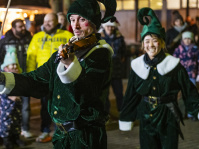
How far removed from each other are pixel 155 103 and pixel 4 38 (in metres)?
3.12

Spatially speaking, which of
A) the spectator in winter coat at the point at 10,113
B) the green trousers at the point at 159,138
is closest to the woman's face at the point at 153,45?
the green trousers at the point at 159,138

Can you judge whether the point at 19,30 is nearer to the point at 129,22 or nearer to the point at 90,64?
the point at 90,64

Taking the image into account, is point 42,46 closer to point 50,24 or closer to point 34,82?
point 50,24

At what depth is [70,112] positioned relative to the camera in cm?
303

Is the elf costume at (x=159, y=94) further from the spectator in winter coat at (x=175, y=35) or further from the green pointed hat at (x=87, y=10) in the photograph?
the spectator in winter coat at (x=175, y=35)

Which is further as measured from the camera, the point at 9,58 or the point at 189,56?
the point at 189,56

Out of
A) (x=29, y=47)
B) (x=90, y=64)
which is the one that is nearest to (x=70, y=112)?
(x=90, y=64)

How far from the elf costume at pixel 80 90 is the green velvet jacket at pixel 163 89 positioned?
1.36 m

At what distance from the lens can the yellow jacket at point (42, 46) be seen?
21.0 feet

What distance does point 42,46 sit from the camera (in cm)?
642

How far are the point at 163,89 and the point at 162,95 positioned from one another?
2.6 inches

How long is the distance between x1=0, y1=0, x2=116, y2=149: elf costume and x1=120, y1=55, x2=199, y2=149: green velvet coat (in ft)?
4.28

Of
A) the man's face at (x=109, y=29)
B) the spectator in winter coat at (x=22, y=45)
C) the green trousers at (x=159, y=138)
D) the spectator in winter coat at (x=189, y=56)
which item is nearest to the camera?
the green trousers at (x=159, y=138)

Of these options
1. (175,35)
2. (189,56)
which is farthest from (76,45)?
(175,35)
